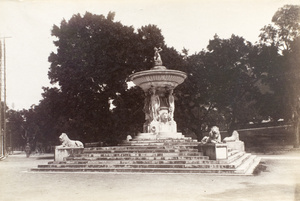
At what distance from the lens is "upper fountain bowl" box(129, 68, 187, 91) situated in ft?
60.6

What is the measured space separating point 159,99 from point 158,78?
1.56 metres

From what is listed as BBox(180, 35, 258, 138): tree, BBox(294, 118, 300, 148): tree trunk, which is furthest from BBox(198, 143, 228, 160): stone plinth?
BBox(180, 35, 258, 138): tree

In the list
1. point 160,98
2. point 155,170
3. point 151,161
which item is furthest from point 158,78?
point 155,170

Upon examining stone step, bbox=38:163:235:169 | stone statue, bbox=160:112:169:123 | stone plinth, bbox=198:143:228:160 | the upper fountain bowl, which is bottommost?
stone step, bbox=38:163:235:169

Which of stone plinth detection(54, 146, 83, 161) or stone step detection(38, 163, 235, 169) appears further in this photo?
stone plinth detection(54, 146, 83, 161)

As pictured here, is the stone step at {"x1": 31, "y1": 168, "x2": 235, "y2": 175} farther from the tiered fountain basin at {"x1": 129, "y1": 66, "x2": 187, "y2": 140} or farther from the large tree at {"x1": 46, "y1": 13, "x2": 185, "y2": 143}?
the large tree at {"x1": 46, "y1": 13, "x2": 185, "y2": 143}

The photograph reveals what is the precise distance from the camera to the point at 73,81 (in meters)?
28.8

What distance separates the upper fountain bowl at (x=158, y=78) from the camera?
18464mm

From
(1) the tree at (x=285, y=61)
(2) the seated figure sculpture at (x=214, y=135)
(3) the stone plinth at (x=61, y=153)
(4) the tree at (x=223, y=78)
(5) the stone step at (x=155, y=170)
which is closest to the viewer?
(5) the stone step at (x=155, y=170)

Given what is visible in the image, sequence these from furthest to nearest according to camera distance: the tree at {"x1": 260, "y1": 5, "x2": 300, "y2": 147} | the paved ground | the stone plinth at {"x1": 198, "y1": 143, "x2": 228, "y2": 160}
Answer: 1. the tree at {"x1": 260, "y1": 5, "x2": 300, "y2": 147}
2. the stone plinth at {"x1": 198, "y1": 143, "x2": 228, "y2": 160}
3. the paved ground

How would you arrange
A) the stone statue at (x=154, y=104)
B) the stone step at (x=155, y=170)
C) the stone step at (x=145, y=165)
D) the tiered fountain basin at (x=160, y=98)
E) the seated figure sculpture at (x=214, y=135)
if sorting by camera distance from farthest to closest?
the stone statue at (x=154, y=104), the tiered fountain basin at (x=160, y=98), the seated figure sculpture at (x=214, y=135), the stone step at (x=145, y=165), the stone step at (x=155, y=170)

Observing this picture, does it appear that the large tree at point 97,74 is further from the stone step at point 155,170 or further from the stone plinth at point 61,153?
the stone step at point 155,170

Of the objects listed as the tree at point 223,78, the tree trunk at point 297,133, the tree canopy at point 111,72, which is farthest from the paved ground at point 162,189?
the tree at point 223,78

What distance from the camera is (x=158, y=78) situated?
61.4 ft
